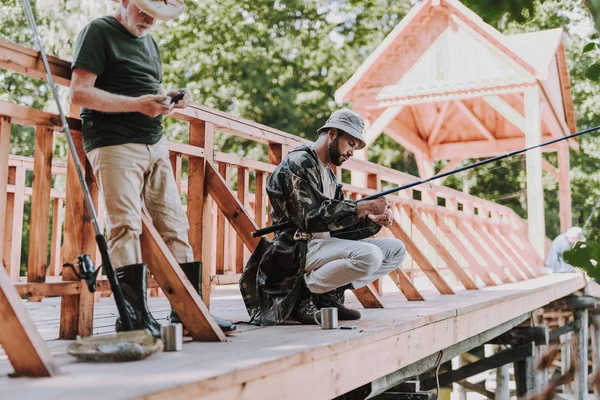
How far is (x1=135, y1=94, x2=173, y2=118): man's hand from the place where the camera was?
2902 millimetres

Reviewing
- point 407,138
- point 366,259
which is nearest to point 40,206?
point 366,259

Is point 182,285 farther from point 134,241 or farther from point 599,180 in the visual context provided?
point 599,180

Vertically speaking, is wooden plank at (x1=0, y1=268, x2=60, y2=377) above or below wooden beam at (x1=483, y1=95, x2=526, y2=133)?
below

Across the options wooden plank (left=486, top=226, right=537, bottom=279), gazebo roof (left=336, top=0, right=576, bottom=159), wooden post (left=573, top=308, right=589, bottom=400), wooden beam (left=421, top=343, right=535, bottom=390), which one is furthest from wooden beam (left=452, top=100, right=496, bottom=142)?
wooden beam (left=421, top=343, right=535, bottom=390)

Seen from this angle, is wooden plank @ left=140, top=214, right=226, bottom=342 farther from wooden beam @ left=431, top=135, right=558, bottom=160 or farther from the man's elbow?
wooden beam @ left=431, top=135, right=558, bottom=160

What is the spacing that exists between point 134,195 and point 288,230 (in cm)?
113

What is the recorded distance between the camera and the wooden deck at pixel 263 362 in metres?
1.99

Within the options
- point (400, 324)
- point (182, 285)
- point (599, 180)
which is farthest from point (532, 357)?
point (599, 180)

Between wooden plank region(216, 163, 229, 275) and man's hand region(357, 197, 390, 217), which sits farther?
wooden plank region(216, 163, 229, 275)

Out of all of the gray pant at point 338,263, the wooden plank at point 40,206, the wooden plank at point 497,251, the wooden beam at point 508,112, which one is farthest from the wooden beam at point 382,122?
the wooden plank at point 40,206

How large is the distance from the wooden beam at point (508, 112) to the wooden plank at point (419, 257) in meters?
5.47

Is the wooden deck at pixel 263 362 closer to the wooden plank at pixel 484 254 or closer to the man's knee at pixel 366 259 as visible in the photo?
the man's knee at pixel 366 259

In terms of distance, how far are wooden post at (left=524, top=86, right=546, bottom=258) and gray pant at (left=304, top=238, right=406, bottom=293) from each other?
7.33 metres

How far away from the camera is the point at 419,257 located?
Result: 19.3 feet
